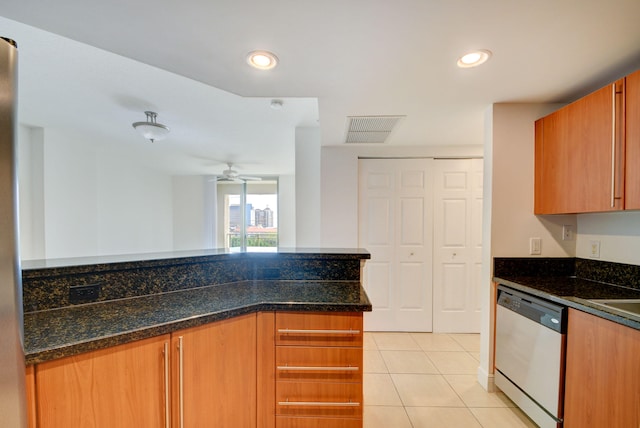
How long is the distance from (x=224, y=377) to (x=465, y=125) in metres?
2.70

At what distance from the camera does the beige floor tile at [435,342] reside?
8.93 feet

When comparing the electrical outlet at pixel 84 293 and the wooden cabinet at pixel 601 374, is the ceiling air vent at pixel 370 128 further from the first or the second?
the electrical outlet at pixel 84 293

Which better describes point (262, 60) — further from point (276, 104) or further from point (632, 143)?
point (632, 143)

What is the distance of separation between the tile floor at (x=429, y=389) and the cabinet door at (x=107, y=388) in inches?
54.2

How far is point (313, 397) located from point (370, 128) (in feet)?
7.11

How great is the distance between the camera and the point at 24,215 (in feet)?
10.7

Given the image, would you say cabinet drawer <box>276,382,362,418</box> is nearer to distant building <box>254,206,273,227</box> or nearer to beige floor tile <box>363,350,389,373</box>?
beige floor tile <box>363,350,389,373</box>

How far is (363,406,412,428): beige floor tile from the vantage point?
67.6 inches

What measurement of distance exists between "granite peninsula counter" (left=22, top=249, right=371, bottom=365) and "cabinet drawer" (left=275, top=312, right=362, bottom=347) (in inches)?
1.8

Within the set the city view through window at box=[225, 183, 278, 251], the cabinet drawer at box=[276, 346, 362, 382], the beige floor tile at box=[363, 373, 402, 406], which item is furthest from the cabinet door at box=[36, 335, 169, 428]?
the city view through window at box=[225, 183, 278, 251]

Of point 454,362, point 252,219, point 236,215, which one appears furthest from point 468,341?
point 236,215

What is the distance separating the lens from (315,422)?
50.5 inches

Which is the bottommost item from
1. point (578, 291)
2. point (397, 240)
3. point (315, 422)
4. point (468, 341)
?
point (468, 341)

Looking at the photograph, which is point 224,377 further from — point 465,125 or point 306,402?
point 465,125
